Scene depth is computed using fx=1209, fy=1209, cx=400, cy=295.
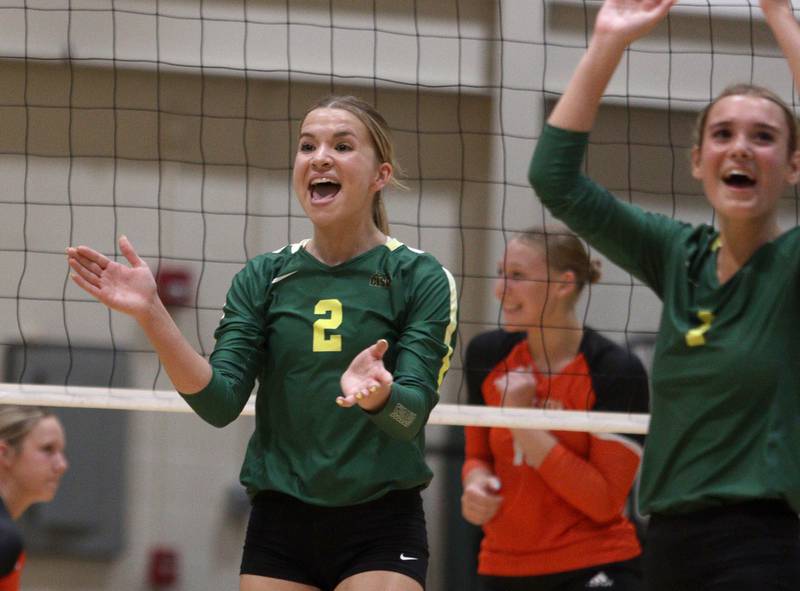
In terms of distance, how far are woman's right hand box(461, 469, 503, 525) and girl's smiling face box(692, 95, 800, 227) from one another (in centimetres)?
155

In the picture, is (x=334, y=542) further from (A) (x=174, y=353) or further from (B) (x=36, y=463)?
(B) (x=36, y=463)

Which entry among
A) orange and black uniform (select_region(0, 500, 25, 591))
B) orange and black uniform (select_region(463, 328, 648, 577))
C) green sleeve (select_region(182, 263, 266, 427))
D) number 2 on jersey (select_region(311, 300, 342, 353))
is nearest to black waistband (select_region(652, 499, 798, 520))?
number 2 on jersey (select_region(311, 300, 342, 353))

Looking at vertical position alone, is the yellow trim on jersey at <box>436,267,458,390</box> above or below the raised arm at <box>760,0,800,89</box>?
below

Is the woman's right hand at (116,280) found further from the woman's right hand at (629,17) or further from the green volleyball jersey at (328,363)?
the woman's right hand at (629,17)

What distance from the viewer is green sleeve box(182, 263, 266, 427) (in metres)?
2.35

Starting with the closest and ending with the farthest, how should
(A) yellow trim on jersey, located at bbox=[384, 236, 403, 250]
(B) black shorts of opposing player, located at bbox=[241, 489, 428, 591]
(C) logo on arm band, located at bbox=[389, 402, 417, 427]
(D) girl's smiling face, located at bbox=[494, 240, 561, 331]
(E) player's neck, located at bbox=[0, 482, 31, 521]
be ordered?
(C) logo on arm band, located at bbox=[389, 402, 417, 427]
(B) black shorts of opposing player, located at bbox=[241, 489, 428, 591]
(A) yellow trim on jersey, located at bbox=[384, 236, 403, 250]
(E) player's neck, located at bbox=[0, 482, 31, 521]
(D) girl's smiling face, located at bbox=[494, 240, 561, 331]

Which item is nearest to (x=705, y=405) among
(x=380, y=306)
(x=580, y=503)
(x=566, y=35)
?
(x=380, y=306)

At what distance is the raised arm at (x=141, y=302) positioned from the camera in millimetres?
2262

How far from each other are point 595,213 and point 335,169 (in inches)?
24.4

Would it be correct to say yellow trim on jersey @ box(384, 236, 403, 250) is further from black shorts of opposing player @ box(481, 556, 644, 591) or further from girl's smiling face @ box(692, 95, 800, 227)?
black shorts of opposing player @ box(481, 556, 644, 591)

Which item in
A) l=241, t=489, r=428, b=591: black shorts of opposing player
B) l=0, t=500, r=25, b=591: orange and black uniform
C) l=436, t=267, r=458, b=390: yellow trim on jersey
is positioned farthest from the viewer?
l=0, t=500, r=25, b=591: orange and black uniform

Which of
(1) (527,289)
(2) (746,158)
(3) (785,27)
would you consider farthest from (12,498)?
(3) (785,27)

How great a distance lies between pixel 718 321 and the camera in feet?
6.72

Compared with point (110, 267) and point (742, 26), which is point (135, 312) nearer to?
point (110, 267)
